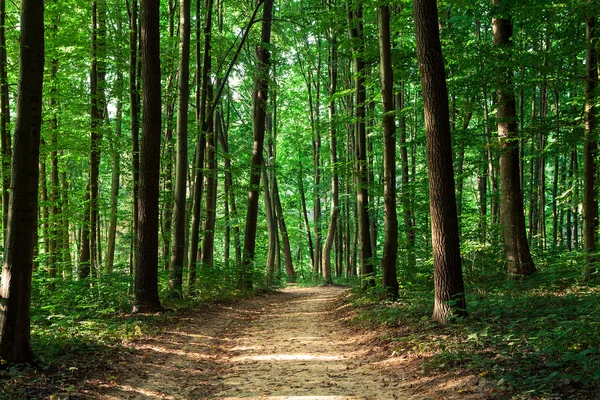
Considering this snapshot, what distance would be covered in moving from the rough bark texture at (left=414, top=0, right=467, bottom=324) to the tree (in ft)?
18.7

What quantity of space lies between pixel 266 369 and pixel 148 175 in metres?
5.71

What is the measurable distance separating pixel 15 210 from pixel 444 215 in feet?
19.9

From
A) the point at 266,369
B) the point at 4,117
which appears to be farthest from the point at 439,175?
the point at 4,117

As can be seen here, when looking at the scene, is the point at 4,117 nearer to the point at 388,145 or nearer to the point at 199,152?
the point at 199,152

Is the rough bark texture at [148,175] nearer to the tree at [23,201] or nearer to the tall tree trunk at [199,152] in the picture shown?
the tall tree trunk at [199,152]

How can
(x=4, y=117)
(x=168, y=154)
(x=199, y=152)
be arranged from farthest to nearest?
(x=168, y=154) → (x=199, y=152) → (x=4, y=117)

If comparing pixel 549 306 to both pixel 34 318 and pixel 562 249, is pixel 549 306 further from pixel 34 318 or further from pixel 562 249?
pixel 34 318

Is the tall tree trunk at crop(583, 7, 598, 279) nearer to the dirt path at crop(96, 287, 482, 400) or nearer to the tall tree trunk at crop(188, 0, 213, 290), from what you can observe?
the dirt path at crop(96, 287, 482, 400)

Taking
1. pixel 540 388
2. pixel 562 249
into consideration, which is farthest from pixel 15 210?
pixel 562 249

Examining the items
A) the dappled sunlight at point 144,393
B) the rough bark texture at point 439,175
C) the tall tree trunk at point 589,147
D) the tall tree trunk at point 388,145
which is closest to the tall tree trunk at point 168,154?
the tall tree trunk at point 388,145

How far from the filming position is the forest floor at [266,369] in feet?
16.9

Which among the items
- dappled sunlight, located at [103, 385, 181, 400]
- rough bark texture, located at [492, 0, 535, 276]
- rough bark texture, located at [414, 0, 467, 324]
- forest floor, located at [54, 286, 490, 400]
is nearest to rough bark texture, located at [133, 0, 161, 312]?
forest floor, located at [54, 286, 490, 400]

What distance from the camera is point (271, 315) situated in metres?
12.7

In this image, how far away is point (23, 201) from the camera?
5.49m
